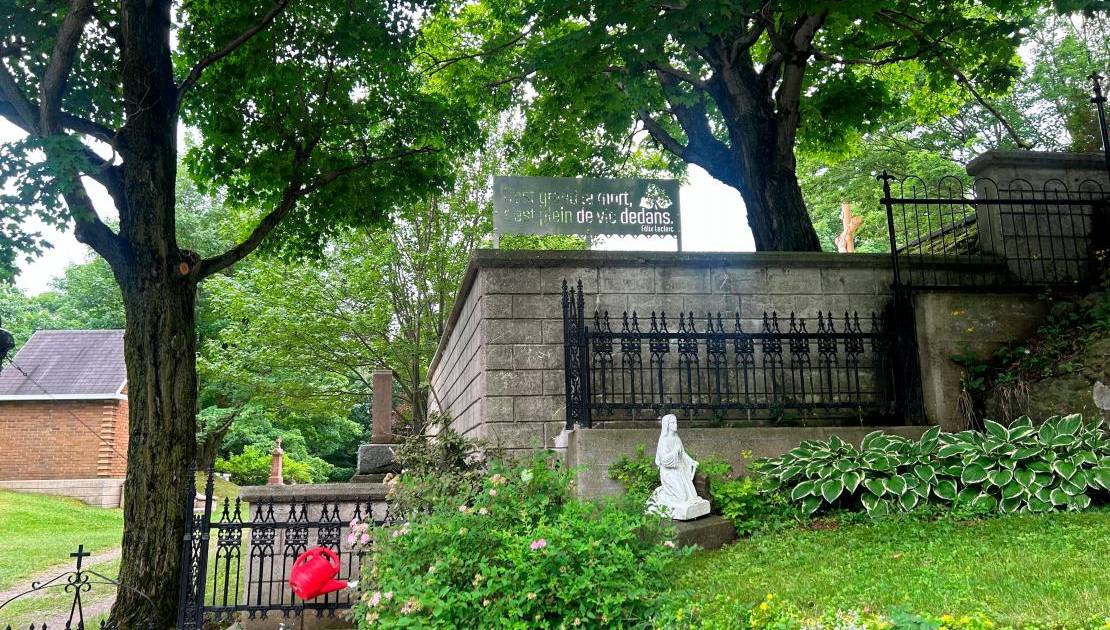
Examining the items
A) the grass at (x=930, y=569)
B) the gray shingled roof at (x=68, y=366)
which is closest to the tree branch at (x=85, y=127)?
the grass at (x=930, y=569)

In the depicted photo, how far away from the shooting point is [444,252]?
22.1 m

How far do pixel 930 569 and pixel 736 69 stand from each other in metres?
9.29

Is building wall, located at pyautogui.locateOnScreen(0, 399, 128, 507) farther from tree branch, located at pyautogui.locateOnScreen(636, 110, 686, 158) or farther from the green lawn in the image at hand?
tree branch, located at pyautogui.locateOnScreen(636, 110, 686, 158)

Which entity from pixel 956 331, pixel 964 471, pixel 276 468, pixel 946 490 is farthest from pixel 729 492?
pixel 276 468

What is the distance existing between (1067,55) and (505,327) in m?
21.5

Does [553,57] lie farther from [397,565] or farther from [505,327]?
[397,565]

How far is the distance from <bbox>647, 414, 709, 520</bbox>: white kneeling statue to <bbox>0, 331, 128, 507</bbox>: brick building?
23124 millimetres

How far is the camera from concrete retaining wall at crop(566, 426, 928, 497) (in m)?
7.66

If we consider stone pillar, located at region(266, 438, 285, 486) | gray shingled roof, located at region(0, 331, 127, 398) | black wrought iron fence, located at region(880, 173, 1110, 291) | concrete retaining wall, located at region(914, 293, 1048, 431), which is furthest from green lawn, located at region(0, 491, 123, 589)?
black wrought iron fence, located at region(880, 173, 1110, 291)

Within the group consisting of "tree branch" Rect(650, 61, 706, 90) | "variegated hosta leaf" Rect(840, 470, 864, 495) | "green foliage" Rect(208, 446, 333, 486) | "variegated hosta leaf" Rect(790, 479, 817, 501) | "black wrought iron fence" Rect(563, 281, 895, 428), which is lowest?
"green foliage" Rect(208, 446, 333, 486)

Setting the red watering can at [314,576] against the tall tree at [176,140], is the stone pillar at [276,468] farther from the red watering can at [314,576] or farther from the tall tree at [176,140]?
the red watering can at [314,576]

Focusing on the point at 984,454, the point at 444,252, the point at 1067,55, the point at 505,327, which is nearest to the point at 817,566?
the point at 984,454

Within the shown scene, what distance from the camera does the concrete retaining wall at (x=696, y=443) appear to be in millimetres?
7656

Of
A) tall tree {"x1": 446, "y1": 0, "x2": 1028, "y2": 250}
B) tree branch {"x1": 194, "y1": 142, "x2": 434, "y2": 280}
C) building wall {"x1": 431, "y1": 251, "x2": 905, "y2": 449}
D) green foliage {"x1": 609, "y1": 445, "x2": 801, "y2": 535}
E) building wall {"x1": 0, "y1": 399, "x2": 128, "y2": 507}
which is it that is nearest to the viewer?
green foliage {"x1": 609, "y1": 445, "x2": 801, "y2": 535}
